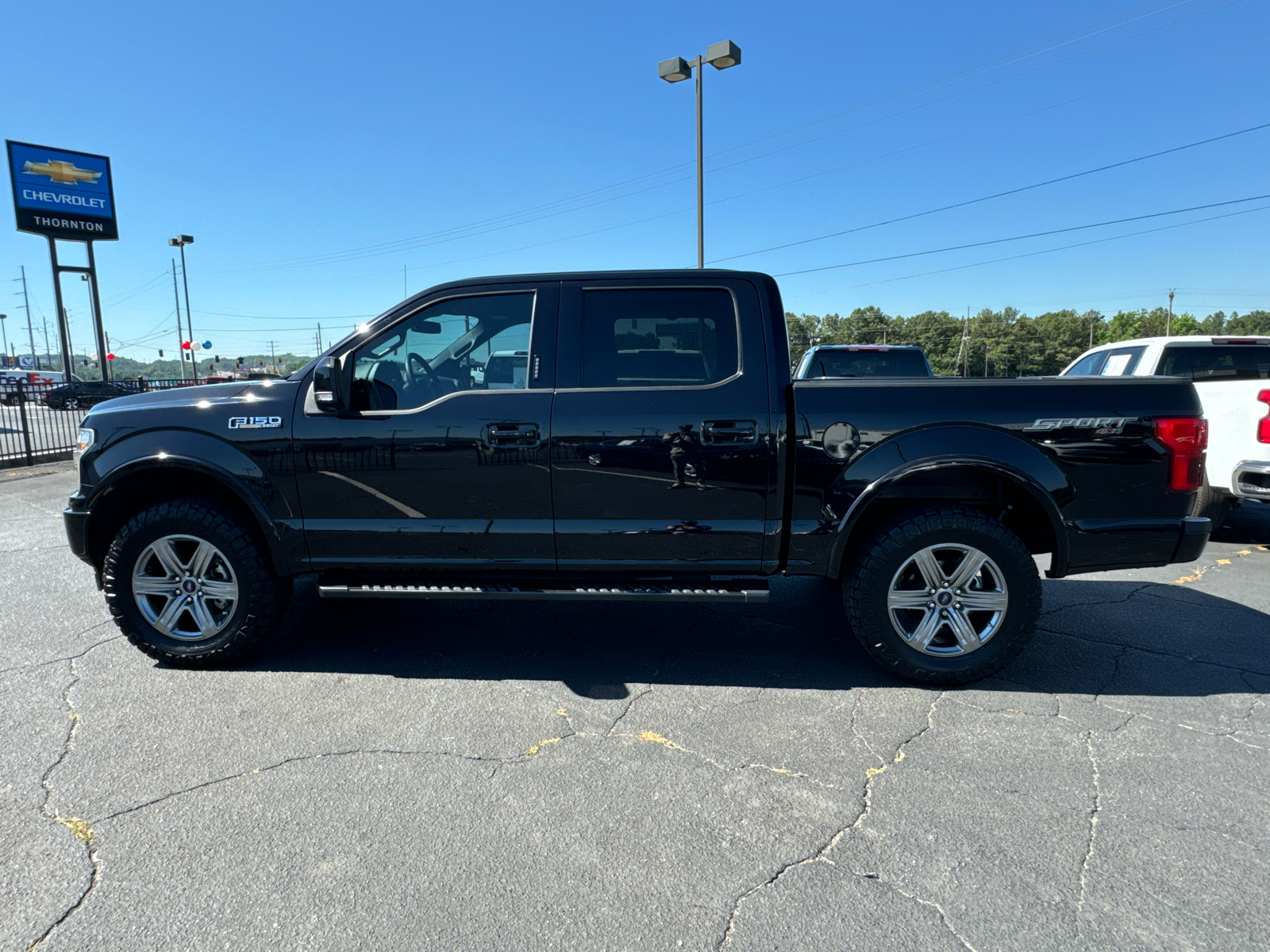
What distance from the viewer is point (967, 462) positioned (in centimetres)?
335

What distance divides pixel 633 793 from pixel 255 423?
2617mm

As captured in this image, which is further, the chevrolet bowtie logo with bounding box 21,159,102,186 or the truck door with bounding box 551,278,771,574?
the chevrolet bowtie logo with bounding box 21,159,102,186

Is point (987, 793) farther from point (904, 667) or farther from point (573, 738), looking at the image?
point (573, 738)

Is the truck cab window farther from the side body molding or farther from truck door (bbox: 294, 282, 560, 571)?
the side body molding

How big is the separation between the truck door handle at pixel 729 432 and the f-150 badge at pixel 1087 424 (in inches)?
51.3

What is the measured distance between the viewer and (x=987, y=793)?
2.61 metres

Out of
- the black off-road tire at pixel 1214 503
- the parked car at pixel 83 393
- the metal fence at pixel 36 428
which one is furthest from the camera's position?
the parked car at pixel 83 393

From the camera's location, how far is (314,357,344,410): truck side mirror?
3533mm

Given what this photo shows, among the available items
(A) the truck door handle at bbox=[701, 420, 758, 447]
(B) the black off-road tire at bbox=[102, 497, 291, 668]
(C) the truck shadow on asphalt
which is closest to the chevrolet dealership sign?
(C) the truck shadow on asphalt

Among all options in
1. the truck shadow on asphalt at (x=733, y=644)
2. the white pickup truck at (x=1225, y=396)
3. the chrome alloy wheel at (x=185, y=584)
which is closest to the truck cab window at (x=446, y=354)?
the chrome alloy wheel at (x=185, y=584)

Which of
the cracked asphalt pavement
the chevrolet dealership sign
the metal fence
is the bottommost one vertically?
the cracked asphalt pavement

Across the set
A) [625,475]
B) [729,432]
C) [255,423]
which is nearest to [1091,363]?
[729,432]

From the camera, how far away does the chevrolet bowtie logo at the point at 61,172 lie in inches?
825

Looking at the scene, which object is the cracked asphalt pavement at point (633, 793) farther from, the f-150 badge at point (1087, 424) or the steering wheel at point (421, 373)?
the steering wheel at point (421, 373)
